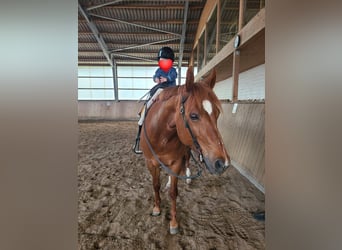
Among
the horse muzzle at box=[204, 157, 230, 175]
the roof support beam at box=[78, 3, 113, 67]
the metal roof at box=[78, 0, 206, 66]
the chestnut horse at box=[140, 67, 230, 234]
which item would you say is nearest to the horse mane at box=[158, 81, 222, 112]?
the chestnut horse at box=[140, 67, 230, 234]

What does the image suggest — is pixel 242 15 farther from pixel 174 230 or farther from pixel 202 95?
pixel 174 230

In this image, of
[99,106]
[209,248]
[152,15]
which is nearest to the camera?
[209,248]

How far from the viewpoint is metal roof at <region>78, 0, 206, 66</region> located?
213 inches

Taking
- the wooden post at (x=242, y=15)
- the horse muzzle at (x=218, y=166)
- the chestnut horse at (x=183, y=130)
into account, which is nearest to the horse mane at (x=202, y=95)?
the chestnut horse at (x=183, y=130)

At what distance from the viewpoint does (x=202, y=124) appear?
3.41 feet

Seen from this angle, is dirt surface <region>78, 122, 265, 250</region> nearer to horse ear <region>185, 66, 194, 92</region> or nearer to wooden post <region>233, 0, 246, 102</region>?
horse ear <region>185, 66, 194, 92</region>

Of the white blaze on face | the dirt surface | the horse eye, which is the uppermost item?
the white blaze on face

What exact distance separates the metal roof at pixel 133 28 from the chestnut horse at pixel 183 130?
157 inches

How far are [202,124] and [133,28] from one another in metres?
6.30
